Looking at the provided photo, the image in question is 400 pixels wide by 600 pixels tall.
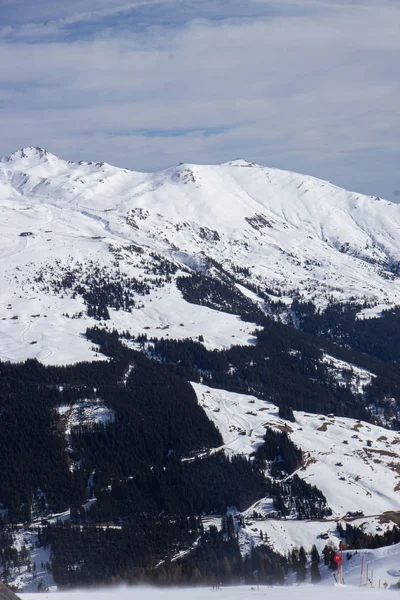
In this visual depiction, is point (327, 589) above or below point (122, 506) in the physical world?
above

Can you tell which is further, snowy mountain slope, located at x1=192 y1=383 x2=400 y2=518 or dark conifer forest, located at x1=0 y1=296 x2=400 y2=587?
snowy mountain slope, located at x1=192 y1=383 x2=400 y2=518

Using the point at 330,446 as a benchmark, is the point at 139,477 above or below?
above

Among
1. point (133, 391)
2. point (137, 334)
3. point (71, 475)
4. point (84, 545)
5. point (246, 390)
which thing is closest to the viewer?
point (84, 545)

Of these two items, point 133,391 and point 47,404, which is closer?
point 47,404

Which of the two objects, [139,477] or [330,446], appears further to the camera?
[330,446]

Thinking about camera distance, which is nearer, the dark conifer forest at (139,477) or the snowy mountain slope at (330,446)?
the dark conifer forest at (139,477)

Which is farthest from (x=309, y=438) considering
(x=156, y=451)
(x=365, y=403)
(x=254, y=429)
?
(x=365, y=403)

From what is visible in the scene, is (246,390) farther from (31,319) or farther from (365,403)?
(31,319)

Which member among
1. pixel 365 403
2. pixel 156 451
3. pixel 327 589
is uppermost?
pixel 327 589
